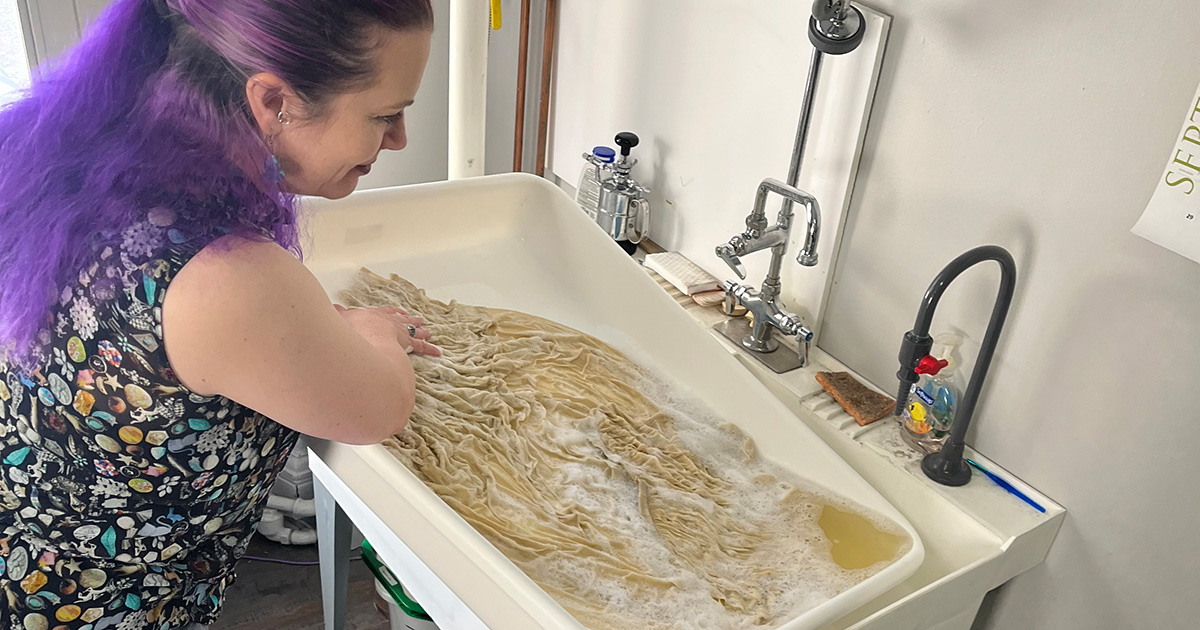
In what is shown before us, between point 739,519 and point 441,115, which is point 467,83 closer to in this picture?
point 441,115

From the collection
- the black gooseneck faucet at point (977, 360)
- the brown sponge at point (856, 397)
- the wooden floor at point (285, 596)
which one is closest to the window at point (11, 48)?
the wooden floor at point (285, 596)

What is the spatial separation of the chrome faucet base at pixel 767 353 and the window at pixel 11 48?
4.98ft

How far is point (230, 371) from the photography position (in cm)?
84

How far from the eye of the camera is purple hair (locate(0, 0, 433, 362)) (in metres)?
0.82

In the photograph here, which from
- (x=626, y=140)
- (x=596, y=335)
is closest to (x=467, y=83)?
(x=626, y=140)

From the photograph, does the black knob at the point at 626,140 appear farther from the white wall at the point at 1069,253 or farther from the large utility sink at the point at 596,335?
the white wall at the point at 1069,253

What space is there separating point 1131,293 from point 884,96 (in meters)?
0.43

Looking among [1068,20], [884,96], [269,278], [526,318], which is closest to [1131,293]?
[1068,20]

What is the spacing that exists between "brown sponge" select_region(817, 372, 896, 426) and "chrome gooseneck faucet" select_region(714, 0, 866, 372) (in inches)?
2.7

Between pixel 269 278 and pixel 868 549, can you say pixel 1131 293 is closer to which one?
pixel 868 549

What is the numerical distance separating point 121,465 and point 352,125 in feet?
1.33

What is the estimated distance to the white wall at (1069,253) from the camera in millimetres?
1052

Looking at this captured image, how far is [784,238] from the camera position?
1.47 metres

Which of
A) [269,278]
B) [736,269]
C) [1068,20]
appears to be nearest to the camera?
[269,278]
